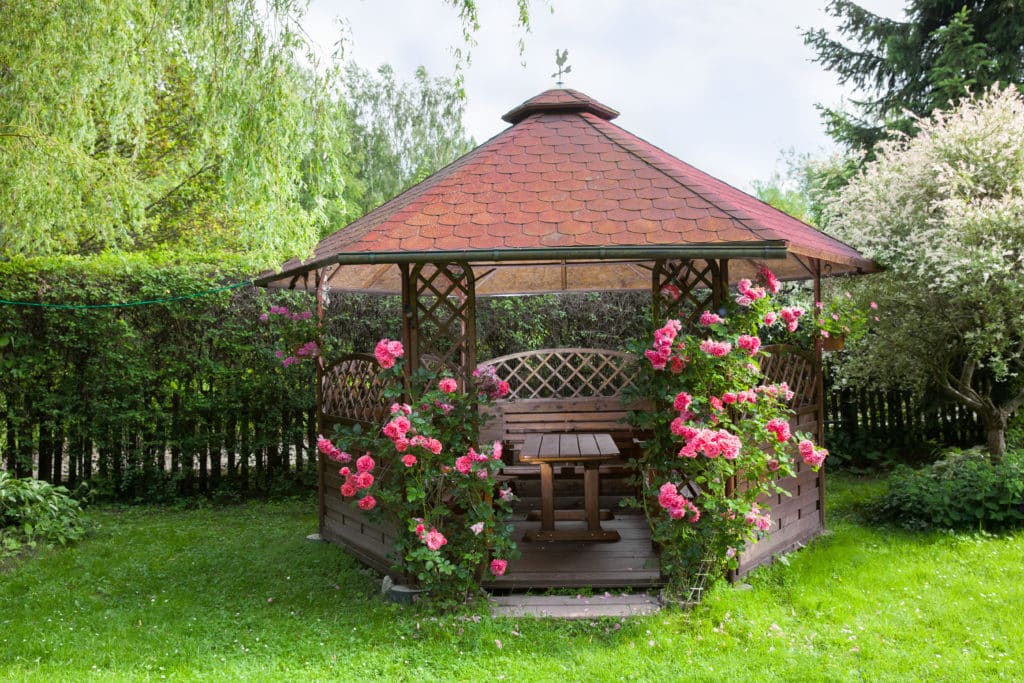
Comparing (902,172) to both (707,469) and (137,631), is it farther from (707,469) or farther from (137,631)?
(137,631)

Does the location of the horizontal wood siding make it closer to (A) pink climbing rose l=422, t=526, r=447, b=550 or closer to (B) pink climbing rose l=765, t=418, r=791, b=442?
(A) pink climbing rose l=422, t=526, r=447, b=550

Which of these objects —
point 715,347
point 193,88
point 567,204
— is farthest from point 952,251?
point 193,88

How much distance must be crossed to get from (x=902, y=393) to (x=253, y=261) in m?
7.94

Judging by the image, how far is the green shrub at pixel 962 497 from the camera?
21.6 feet

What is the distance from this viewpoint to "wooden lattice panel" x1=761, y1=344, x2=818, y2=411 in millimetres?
5965

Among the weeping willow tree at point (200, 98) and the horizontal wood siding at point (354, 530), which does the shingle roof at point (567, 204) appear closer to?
the weeping willow tree at point (200, 98)

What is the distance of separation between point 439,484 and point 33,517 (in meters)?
4.16

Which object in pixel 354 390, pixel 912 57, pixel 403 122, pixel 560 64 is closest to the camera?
pixel 354 390

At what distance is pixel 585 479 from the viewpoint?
20.5ft

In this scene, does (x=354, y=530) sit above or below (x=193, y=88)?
below

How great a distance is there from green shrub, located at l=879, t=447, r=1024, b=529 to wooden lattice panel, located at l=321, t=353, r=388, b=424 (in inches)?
187

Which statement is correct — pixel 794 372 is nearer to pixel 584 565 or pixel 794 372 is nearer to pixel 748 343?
pixel 748 343

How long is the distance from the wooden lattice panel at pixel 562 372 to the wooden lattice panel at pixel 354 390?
2222 millimetres

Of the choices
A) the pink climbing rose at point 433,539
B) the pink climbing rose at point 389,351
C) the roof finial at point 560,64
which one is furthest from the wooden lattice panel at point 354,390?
the roof finial at point 560,64
